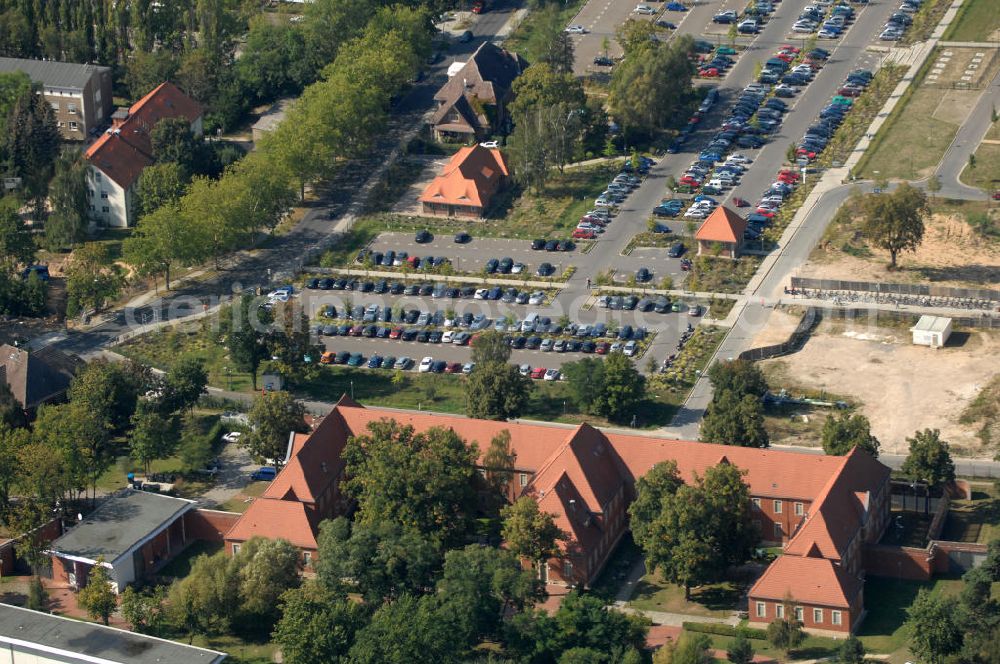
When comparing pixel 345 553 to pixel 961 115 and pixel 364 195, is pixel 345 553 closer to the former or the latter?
pixel 364 195

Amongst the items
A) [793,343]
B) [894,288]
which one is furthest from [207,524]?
[894,288]

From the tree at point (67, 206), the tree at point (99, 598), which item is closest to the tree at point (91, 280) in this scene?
the tree at point (67, 206)

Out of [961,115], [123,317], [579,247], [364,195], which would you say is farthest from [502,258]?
[961,115]

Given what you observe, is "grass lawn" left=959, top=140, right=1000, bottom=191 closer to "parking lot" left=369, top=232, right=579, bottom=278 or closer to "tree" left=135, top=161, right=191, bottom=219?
"parking lot" left=369, top=232, right=579, bottom=278

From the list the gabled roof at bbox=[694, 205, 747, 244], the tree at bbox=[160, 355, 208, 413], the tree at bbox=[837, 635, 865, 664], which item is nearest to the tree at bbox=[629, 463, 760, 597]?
the tree at bbox=[837, 635, 865, 664]

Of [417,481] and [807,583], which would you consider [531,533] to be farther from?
[807,583]

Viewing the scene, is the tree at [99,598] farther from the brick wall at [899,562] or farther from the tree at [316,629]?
the brick wall at [899,562]
